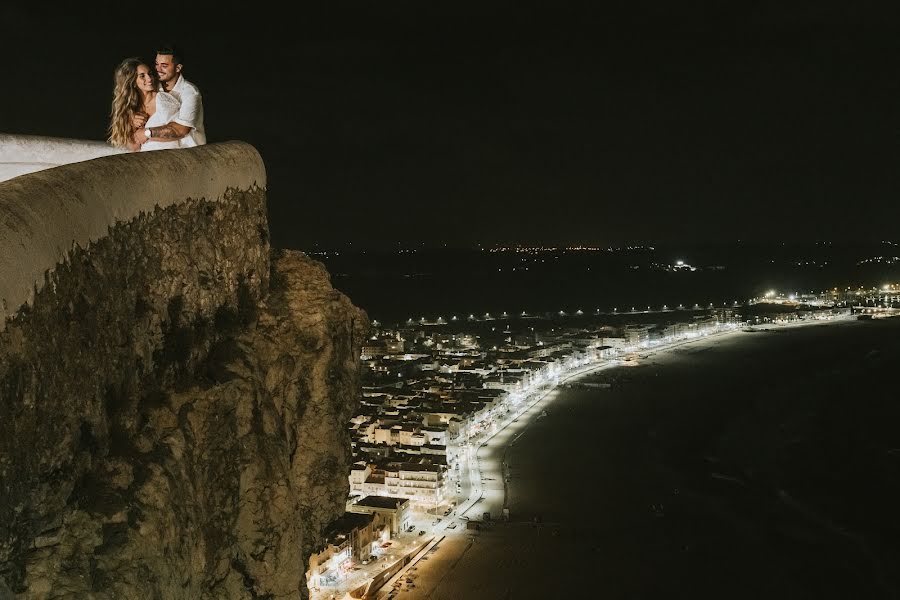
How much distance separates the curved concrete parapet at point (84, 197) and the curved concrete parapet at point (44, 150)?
1035mm

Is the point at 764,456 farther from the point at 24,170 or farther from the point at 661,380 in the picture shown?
the point at 24,170

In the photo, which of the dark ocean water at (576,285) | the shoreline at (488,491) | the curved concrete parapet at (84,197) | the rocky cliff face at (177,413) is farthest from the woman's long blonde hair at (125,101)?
the dark ocean water at (576,285)

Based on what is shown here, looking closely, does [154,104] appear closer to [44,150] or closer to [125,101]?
[125,101]

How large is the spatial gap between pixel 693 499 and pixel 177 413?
2542cm

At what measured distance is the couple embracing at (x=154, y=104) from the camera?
702cm

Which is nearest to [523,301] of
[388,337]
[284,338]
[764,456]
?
[388,337]

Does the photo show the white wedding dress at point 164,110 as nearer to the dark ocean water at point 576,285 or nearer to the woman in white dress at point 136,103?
the woman in white dress at point 136,103

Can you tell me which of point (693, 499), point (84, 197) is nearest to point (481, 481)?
point (693, 499)

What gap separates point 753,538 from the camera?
2478 centimetres

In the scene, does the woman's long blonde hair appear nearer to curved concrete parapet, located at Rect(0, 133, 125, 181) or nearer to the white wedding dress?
the white wedding dress

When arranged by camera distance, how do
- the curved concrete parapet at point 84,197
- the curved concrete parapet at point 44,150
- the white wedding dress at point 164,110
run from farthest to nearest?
the curved concrete parapet at point 44,150 < the white wedding dress at point 164,110 < the curved concrete parapet at point 84,197

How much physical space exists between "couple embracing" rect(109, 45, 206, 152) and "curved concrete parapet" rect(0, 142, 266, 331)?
0.82 feet

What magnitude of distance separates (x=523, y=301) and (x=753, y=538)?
9941 cm

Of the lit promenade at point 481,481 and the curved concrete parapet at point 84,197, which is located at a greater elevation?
the curved concrete parapet at point 84,197
